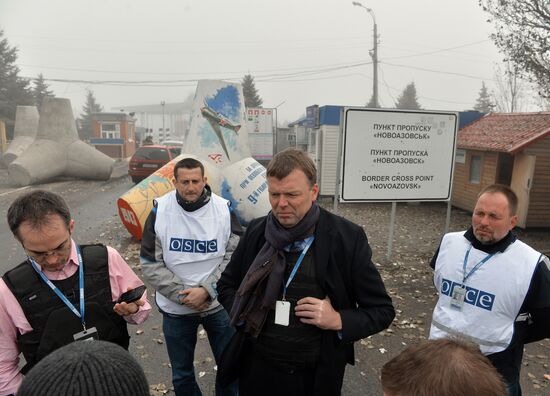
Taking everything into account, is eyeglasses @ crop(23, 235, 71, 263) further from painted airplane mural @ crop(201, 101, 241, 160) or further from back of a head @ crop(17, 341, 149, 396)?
painted airplane mural @ crop(201, 101, 241, 160)

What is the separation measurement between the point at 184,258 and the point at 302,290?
1.34m

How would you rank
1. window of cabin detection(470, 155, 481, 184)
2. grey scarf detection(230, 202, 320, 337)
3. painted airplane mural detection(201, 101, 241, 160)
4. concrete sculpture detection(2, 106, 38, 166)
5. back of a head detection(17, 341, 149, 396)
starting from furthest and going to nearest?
concrete sculpture detection(2, 106, 38, 166), window of cabin detection(470, 155, 481, 184), painted airplane mural detection(201, 101, 241, 160), grey scarf detection(230, 202, 320, 337), back of a head detection(17, 341, 149, 396)

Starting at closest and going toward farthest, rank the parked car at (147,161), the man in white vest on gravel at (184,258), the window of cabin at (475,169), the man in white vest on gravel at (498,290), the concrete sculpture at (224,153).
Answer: the man in white vest on gravel at (498,290) < the man in white vest on gravel at (184,258) < the concrete sculpture at (224,153) < the window of cabin at (475,169) < the parked car at (147,161)

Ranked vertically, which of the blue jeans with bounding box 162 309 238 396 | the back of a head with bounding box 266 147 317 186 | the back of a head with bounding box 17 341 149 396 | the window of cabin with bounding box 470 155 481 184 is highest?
the back of a head with bounding box 266 147 317 186

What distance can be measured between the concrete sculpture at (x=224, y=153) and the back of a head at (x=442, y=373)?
26.6 ft

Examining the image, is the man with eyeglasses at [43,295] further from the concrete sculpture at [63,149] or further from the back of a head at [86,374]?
the concrete sculpture at [63,149]

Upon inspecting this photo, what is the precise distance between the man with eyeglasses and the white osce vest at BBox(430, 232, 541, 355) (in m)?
2.02

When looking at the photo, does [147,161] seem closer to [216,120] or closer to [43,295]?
[216,120]

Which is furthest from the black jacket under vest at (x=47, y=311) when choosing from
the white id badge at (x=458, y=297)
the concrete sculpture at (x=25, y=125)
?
the concrete sculpture at (x=25, y=125)

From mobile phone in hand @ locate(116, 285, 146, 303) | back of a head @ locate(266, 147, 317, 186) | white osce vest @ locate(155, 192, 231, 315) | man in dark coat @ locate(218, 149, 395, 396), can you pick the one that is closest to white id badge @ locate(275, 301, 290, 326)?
man in dark coat @ locate(218, 149, 395, 396)

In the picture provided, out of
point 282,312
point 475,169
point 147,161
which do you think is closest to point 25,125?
point 147,161

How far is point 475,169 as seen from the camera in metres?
13.7

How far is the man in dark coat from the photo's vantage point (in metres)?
1.94

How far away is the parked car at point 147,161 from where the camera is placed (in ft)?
57.6
